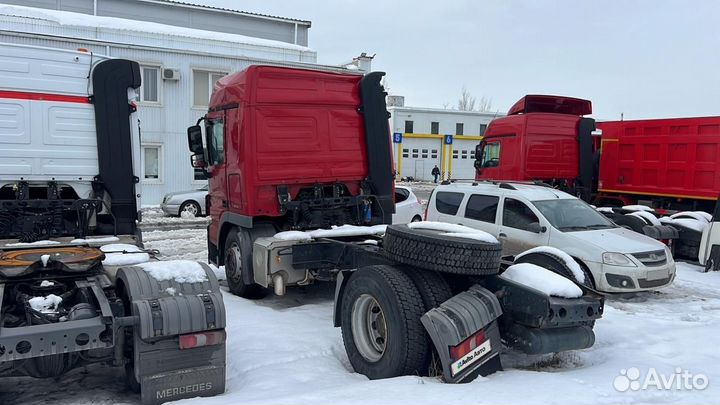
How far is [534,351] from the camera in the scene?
175 inches

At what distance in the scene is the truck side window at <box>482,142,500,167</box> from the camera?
47.3 feet

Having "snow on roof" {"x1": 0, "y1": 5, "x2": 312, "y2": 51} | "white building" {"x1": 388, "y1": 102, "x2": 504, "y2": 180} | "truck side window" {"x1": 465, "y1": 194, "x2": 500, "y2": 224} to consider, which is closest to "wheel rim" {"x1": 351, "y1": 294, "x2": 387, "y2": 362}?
"truck side window" {"x1": 465, "y1": 194, "x2": 500, "y2": 224}

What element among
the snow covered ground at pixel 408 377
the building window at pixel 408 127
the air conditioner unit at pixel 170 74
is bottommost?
the snow covered ground at pixel 408 377

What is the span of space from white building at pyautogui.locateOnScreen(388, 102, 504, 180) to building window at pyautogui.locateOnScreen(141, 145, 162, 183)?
985 inches

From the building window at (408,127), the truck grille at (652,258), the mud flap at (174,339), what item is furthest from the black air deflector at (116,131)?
the building window at (408,127)

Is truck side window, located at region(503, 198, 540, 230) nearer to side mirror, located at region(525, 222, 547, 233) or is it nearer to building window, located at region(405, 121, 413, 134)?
side mirror, located at region(525, 222, 547, 233)

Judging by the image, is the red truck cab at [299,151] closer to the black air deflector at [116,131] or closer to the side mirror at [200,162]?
the side mirror at [200,162]

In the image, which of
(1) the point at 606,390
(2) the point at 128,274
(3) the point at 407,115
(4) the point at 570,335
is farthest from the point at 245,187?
(3) the point at 407,115

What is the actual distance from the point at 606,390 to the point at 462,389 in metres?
1.01

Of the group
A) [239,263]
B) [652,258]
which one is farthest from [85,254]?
[652,258]

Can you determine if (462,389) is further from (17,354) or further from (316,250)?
(316,250)

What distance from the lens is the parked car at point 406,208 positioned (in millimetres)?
12469

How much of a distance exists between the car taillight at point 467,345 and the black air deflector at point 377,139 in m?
4.04

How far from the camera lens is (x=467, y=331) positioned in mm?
4227
